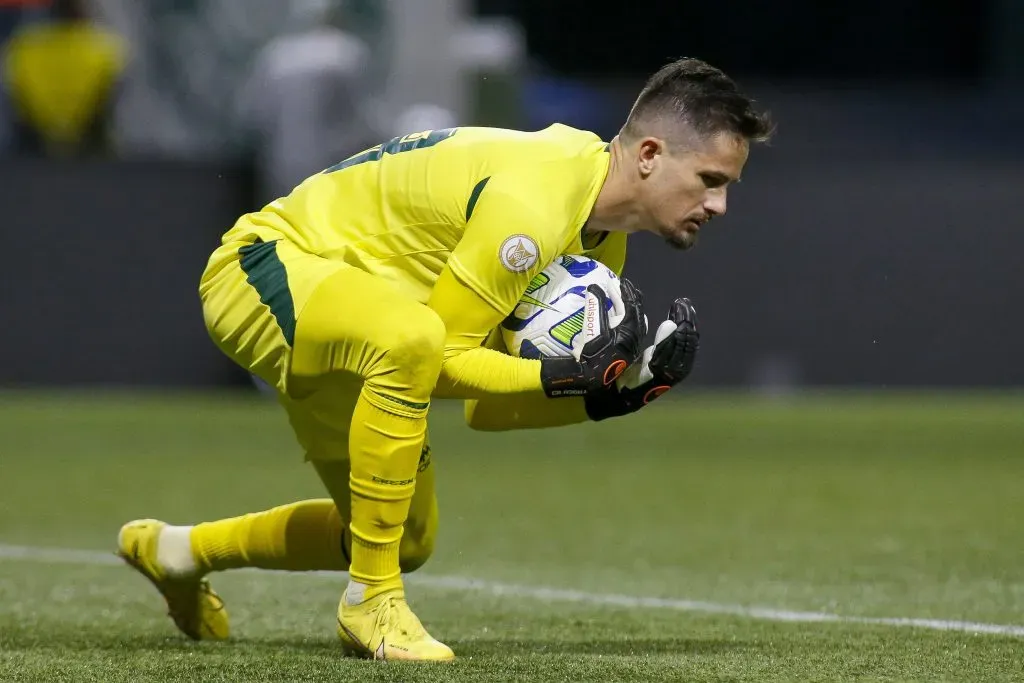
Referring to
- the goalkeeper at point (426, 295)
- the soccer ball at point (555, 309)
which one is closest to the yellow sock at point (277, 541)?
the goalkeeper at point (426, 295)

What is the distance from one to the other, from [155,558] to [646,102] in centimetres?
187

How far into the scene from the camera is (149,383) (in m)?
14.4

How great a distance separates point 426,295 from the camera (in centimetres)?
506

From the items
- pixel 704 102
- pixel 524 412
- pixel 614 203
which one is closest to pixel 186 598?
pixel 524 412

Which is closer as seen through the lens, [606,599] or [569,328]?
[569,328]

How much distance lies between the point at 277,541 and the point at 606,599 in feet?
4.02

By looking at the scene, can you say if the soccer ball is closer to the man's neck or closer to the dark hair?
the man's neck

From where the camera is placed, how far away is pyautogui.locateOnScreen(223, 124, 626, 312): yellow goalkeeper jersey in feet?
15.4

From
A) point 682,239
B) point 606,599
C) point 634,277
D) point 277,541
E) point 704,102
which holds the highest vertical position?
point 704,102

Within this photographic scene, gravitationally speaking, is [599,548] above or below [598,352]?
below

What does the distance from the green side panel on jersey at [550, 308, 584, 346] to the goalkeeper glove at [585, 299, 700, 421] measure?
6.2 inches

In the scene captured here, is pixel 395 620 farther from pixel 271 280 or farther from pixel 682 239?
pixel 682 239

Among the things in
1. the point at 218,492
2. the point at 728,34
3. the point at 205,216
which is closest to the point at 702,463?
the point at 218,492

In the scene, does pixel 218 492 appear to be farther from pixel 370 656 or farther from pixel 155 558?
pixel 370 656
